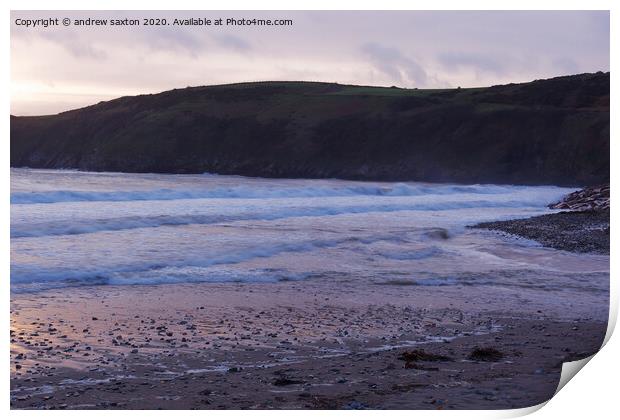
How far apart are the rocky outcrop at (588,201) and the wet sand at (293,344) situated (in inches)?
499

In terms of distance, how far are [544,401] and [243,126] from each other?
34854 millimetres

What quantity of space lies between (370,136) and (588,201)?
3371cm

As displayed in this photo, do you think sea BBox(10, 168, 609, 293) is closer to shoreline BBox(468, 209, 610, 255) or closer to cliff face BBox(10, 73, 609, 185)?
shoreline BBox(468, 209, 610, 255)

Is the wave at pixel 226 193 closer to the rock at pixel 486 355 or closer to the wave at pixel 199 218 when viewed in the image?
the wave at pixel 199 218

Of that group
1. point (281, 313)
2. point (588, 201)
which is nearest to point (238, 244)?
point (281, 313)

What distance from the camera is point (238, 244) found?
12.4m

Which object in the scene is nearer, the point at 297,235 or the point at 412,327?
the point at 412,327

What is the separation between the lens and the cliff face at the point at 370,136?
2512 cm

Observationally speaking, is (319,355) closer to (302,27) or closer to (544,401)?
(544,401)

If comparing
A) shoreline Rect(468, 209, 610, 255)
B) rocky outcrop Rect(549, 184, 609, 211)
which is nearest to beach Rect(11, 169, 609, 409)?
shoreline Rect(468, 209, 610, 255)

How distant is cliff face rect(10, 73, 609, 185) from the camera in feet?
82.4

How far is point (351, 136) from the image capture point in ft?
184

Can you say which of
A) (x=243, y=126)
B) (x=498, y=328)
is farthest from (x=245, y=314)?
(x=243, y=126)

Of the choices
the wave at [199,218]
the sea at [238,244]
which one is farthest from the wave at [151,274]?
the wave at [199,218]
